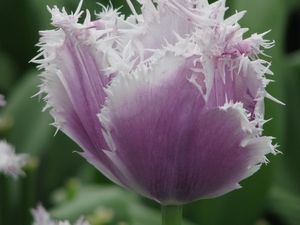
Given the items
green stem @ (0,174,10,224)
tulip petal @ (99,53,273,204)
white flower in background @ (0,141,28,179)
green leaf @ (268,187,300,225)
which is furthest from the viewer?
green leaf @ (268,187,300,225)

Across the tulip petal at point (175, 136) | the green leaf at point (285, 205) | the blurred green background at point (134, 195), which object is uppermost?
the tulip petal at point (175, 136)

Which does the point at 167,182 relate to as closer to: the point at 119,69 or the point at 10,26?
the point at 119,69

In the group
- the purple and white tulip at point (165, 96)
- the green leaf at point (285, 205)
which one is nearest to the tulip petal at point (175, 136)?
the purple and white tulip at point (165, 96)

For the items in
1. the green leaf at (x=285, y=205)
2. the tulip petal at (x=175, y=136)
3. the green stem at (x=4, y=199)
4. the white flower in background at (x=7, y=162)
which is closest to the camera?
the tulip petal at (x=175, y=136)

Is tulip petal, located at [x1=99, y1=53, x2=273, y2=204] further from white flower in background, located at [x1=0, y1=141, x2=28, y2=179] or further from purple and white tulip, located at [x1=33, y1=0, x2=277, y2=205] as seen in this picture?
white flower in background, located at [x1=0, y1=141, x2=28, y2=179]

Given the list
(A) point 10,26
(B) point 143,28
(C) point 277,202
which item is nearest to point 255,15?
(C) point 277,202

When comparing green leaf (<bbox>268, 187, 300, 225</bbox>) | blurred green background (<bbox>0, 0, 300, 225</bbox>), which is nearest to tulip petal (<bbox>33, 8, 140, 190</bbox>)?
blurred green background (<bbox>0, 0, 300, 225</bbox>)

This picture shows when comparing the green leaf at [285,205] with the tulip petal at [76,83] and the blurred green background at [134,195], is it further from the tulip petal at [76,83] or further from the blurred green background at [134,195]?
the tulip petal at [76,83]
